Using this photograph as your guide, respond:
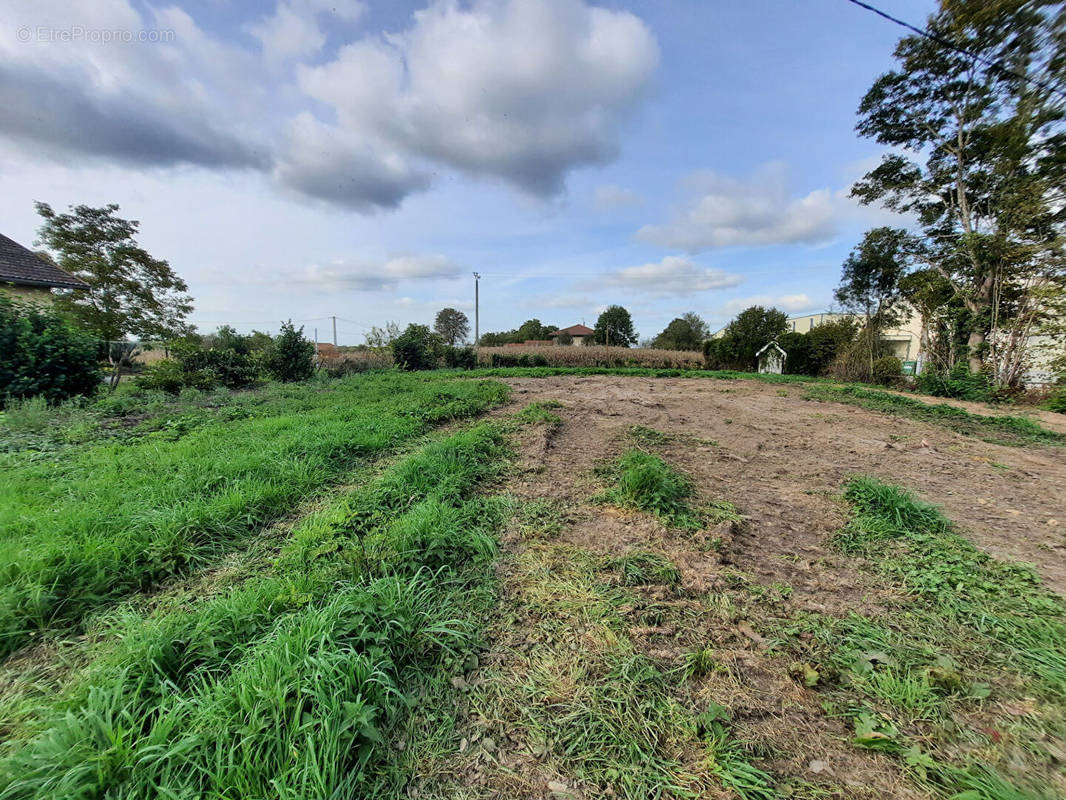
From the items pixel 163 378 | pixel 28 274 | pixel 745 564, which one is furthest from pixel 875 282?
pixel 28 274

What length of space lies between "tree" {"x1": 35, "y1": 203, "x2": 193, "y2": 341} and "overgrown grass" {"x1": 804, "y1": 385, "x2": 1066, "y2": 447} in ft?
79.3

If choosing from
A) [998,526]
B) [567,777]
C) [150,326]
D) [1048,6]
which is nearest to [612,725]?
[567,777]

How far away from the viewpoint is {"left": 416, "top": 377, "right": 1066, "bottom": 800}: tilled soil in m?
1.28

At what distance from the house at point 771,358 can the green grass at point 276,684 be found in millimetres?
24151

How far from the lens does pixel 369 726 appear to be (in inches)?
50.4

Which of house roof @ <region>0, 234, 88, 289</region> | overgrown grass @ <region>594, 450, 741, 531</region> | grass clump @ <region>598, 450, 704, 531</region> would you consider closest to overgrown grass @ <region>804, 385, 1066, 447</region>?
overgrown grass @ <region>594, 450, 741, 531</region>

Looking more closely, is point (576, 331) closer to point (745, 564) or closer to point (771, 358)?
point (771, 358)

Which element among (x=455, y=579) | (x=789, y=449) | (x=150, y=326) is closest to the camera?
(x=455, y=579)

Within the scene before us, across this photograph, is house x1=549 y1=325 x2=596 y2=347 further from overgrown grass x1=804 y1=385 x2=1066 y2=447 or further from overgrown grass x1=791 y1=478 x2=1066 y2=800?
overgrown grass x1=791 y1=478 x2=1066 y2=800

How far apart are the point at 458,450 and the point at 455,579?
2135 mm

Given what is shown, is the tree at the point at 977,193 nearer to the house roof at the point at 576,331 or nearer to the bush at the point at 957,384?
the bush at the point at 957,384

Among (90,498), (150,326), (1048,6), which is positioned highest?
(1048,6)

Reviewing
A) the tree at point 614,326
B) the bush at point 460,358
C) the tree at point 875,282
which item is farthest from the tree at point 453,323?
the tree at point 875,282

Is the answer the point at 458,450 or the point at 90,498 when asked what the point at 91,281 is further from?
the point at 458,450
